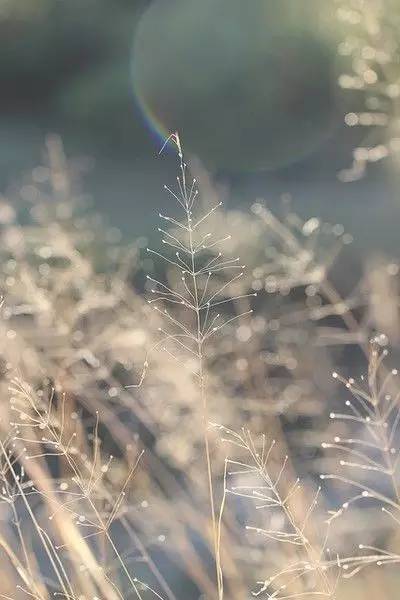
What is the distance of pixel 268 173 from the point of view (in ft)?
6.39

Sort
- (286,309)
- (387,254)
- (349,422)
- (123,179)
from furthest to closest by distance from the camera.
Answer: (123,179), (387,254), (286,309), (349,422)

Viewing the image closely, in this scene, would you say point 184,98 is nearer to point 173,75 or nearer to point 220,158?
point 173,75

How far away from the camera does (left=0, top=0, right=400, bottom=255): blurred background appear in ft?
6.19

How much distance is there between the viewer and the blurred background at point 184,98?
6.19 ft

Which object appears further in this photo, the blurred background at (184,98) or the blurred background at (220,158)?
the blurred background at (184,98)

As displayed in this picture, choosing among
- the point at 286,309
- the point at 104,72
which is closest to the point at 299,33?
the point at 104,72

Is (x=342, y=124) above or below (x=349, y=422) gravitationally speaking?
above

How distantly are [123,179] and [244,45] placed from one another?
430mm

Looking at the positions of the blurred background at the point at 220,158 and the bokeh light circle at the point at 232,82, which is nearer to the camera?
the blurred background at the point at 220,158

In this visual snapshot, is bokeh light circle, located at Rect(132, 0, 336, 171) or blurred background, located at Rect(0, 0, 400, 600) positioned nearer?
blurred background, located at Rect(0, 0, 400, 600)

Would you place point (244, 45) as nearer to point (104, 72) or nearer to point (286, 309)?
point (104, 72)

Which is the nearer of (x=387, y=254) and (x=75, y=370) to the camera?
(x=75, y=370)

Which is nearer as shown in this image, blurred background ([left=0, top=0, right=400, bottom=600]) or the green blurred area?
blurred background ([left=0, top=0, right=400, bottom=600])

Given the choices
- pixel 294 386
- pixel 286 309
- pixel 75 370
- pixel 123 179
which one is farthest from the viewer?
pixel 123 179
